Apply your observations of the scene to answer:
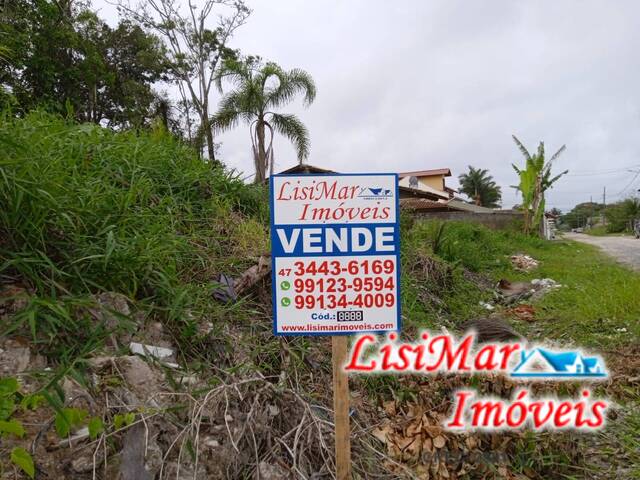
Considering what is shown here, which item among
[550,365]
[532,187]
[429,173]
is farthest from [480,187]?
[550,365]

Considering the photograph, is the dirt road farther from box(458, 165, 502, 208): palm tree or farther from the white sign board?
box(458, 165, 502, 208): palm tree

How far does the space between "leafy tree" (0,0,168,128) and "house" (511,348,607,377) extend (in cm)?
811

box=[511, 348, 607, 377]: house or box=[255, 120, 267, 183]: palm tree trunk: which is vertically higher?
box=[255, 120, 267, 183]: palm tree trunk

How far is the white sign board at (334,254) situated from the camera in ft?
5.72

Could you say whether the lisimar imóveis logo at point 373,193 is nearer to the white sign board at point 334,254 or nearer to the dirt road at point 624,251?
the white sign board at point 334,254

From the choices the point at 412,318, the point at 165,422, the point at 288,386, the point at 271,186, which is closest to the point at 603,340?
the point at 412,318

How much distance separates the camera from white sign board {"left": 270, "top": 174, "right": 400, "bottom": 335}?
68.6 inches

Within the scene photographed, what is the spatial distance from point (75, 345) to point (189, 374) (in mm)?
508

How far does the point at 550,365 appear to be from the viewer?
91.6 inches

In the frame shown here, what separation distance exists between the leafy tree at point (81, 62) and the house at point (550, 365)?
811 centimetres

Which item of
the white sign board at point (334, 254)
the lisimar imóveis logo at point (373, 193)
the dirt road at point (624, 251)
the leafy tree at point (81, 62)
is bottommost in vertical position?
the dirt road at point (624, 251)

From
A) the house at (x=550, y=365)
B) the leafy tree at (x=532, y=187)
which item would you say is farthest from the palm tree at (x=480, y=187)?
the house at (x=550, y=365)

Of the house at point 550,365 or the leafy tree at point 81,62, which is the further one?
the leafy tree at point 81,62

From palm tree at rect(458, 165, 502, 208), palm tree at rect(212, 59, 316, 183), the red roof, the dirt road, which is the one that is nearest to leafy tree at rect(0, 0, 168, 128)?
palm tree at rect(212, 59, 316, 183)
